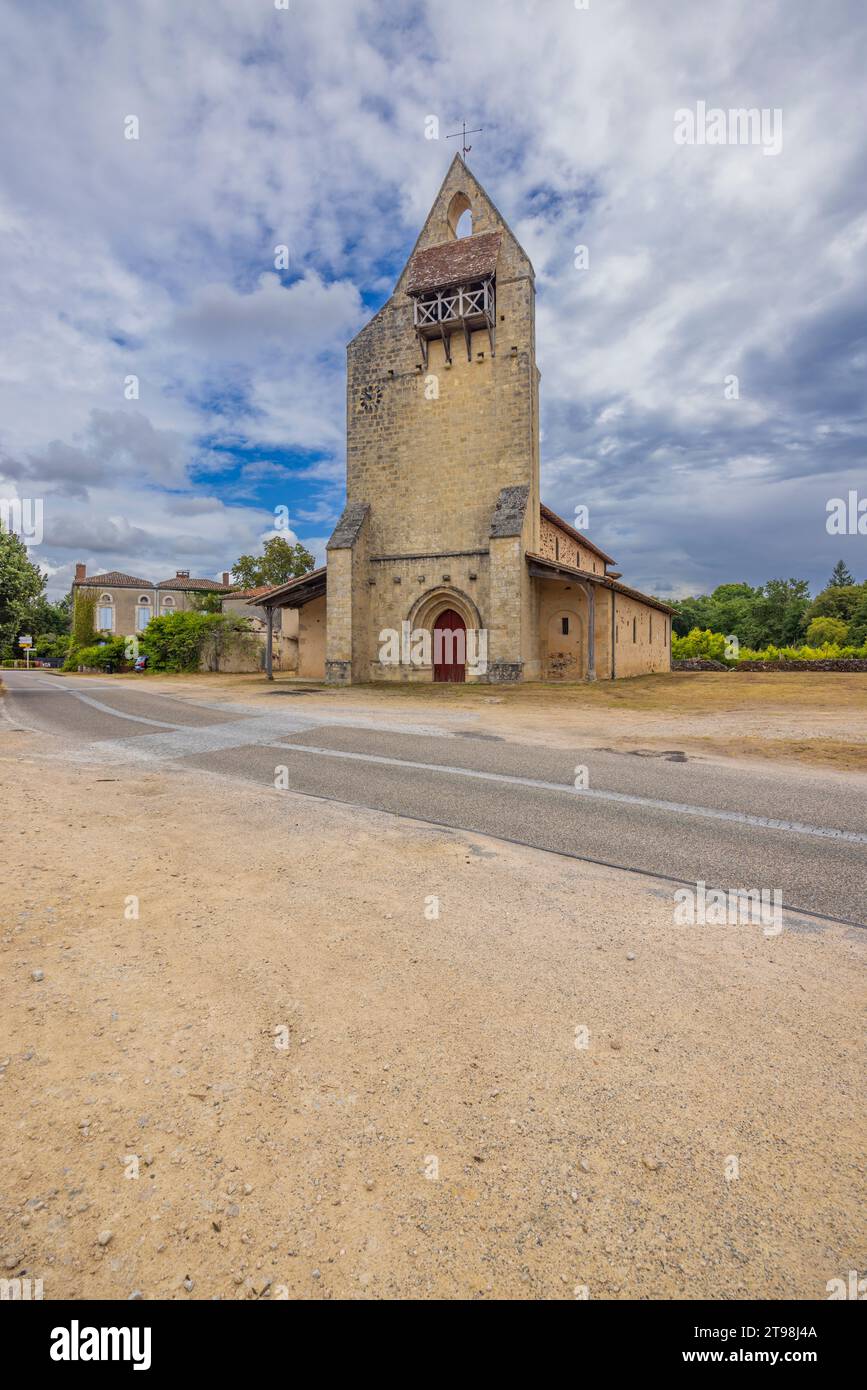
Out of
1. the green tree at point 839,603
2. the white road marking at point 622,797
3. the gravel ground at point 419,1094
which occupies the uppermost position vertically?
the green tree at point 839,603

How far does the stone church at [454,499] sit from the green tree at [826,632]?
103 feet

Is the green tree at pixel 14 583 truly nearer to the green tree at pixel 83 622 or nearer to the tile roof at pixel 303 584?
the tile roof at pixel 303 584

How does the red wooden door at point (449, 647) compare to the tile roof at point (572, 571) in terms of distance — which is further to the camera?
the red wooden door at point (449, 647)

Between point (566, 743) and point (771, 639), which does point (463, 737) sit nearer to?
point (566, 743)

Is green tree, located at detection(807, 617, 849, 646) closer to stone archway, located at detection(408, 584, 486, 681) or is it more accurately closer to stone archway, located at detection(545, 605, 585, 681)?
stone archway, located at detection(545, 605, 585, 681)

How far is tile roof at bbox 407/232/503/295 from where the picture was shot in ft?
74.6

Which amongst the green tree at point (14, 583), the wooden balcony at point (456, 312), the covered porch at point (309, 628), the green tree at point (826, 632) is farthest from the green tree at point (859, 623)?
the green tree at point (14, 583)

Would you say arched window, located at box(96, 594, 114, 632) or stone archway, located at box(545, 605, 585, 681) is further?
arched window, located at box(96, 594, 114, 632)

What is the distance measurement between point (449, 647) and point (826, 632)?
39.2m

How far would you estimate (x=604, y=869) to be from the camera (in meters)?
4.48

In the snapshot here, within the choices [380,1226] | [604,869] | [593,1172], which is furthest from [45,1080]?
[604,869]

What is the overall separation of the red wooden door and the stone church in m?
0.04

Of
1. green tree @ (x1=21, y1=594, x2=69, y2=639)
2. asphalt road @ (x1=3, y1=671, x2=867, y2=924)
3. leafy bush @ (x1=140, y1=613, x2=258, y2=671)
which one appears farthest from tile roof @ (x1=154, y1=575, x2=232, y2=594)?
asphalt road @ (x1=3, y1=671, x2=867, y2=924)

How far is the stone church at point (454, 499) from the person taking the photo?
22516 millimetres
